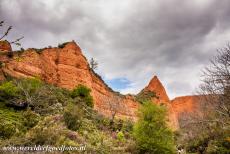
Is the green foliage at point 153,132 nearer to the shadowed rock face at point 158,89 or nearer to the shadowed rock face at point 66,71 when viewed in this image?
the shadowed rock face at point 66,71

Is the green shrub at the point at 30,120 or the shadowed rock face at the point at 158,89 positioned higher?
the shadowed rock face at the point at 158,89

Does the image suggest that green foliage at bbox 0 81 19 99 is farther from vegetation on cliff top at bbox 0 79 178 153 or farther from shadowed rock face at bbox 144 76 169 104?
shadowed rock face at bbox 144 76 169 104

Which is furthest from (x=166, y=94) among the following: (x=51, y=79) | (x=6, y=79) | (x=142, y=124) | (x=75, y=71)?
(x=142, y=124)

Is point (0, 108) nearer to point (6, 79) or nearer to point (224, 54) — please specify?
point (6, 79)

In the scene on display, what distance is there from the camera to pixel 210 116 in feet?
58.9

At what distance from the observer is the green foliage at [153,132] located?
927 inches

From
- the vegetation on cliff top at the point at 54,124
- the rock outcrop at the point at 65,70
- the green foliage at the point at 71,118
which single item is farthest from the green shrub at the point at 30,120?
the rock outcrop at the point at 65,70

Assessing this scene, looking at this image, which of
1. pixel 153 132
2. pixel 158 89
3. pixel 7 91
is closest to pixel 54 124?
pixel 153 132

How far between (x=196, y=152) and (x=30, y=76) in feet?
102

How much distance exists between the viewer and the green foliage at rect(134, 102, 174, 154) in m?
23.5

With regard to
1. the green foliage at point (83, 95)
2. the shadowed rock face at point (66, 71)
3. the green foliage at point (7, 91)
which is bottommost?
the green foliage at point (7, 91)

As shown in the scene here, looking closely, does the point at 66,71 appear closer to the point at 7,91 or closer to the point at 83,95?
the point at 83,95

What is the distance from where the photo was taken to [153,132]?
24.3 meters

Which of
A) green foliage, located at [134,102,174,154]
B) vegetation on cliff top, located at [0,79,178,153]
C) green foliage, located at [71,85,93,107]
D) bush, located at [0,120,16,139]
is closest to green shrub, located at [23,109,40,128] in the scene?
vegetation on cliff top, located at [0,79,178,153]
